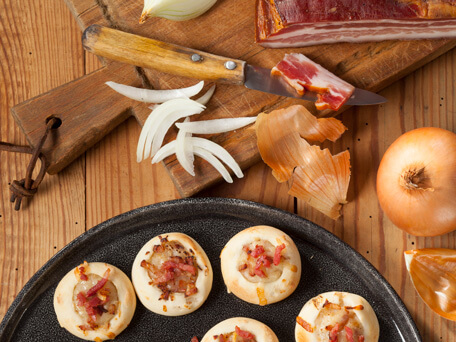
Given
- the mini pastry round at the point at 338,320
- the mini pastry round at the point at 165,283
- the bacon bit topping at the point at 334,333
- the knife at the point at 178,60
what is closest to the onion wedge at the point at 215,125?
the knife at the point at 178,60

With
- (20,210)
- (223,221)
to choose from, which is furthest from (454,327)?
(20,210)

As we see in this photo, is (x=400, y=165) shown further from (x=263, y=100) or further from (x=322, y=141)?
(x=263, y=100)

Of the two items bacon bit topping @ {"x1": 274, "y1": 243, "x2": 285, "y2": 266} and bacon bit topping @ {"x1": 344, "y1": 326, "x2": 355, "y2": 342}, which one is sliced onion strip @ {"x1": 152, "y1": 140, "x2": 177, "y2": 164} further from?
bacon bit topping @ {"x1": 344, "y1": 326, "x2": 355, "y2": 342}

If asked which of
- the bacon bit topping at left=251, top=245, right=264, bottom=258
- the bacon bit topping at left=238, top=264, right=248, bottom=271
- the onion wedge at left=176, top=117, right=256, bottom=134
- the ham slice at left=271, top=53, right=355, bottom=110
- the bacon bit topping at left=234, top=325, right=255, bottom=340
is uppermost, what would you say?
the ham slice at left=271, top=53, right=355, bottom=110

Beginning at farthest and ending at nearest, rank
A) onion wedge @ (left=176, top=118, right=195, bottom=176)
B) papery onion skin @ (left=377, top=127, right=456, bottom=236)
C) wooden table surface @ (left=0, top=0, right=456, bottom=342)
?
wooden table surface @ (left=0, top=0, right=456, bottom=342)
onion wedge @ (left=176, top=118, right=195, bottom=176)
papery onion skin @ (left=377, top=127, right=456, bottom=236)

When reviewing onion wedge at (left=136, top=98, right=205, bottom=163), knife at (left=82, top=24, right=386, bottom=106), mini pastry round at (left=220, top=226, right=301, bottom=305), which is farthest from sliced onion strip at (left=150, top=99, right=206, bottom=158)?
mini pastry round at (left=220, top=226, right=301, bottom=305)

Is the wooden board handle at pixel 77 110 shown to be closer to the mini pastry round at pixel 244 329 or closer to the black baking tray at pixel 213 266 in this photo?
the black baking tray at pixel 213 266

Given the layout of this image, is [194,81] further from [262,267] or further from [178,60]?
[262,267]
